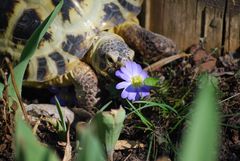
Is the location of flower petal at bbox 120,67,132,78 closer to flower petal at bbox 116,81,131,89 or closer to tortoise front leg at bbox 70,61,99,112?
flower petal at bbox 116,81,131,89

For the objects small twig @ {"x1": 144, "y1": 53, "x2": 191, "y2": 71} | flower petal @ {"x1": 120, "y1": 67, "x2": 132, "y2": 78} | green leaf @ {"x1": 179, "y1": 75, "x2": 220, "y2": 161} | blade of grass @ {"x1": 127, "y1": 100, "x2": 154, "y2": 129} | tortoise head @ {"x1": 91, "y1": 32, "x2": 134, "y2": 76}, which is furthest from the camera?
small twig @ {"x1": 144, "y1": 53, "x2": 191, "y2": 71}

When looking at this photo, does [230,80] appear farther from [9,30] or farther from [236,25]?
[9,30]

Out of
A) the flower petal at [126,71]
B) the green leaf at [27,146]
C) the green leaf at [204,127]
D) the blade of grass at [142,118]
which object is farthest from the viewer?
the flower petal at [126,71]

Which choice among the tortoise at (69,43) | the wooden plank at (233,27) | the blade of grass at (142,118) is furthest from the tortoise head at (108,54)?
the wooden plank at (233,27)

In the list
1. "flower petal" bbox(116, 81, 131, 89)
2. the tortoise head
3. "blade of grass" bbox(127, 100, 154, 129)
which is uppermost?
the tortoise head

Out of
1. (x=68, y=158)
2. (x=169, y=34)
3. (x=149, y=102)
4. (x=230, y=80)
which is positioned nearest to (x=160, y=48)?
(x=169, y=34)

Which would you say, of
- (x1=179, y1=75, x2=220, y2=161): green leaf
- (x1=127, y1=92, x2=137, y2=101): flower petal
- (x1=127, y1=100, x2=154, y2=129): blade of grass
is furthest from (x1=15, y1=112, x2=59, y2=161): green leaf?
(x1=127, y1=92, x2=137, y2=101): flower petal

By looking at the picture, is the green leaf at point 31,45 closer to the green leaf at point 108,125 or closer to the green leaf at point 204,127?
the green leaf at point 108,125

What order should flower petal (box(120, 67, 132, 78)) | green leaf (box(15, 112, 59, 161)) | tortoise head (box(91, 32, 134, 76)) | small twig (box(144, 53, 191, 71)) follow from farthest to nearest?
1. small twig (box(144, 53, 191, 71))
2. tortoise head (box(91, 32, 134, 76))
3. flower petal (box(120, 67, 132, 78))
4. green leaf (box(15, 112, 59, 161))
